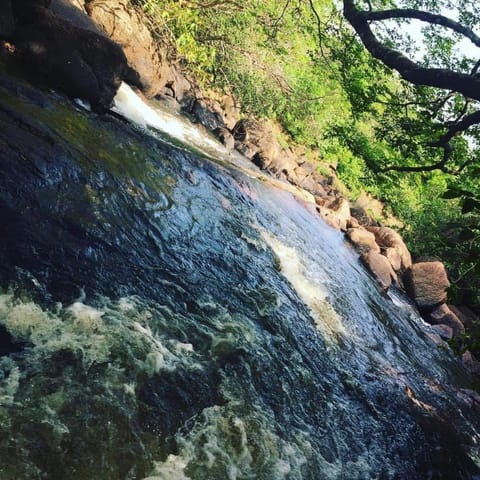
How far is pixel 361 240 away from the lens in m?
15.9

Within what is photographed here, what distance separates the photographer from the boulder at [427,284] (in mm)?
13820

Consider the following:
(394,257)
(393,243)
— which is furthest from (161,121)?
(393,243)

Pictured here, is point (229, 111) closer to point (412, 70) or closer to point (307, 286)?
point (307, 286)

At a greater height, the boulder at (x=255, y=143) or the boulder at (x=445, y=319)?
the boulder at (x=255, y=143)

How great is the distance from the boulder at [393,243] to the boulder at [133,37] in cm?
1024

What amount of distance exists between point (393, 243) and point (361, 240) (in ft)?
6.51

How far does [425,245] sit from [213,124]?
10877 mm

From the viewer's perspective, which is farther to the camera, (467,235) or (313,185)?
(313,185)

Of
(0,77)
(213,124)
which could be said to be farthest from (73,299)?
(213,124)

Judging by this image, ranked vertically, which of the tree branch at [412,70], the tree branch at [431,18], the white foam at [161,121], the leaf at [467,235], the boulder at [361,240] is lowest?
the white foam at [161,121]

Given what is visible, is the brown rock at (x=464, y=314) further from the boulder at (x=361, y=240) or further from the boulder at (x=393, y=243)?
the boulder at (x=361, y=240)

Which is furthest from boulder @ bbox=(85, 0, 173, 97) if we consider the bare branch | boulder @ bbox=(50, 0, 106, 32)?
the bare branch

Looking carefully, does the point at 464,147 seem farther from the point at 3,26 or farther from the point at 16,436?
the point at 3,26

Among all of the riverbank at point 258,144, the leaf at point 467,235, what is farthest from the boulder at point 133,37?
the leaf at point 467,235
